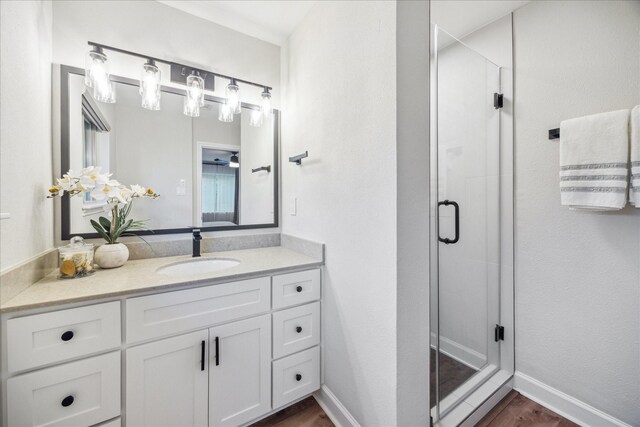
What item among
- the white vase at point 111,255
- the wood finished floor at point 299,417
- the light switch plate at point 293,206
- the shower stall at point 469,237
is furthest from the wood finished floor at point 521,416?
the white vase at point 111,255

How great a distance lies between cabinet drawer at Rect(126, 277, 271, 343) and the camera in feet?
3.57

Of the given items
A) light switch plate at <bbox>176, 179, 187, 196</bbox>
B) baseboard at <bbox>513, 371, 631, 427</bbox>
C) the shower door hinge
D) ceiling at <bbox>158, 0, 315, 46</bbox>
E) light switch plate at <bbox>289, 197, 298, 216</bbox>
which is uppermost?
ceiling at <bbox>158, 0, 315, 46</bbox>

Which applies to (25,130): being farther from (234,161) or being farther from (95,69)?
(234,161)

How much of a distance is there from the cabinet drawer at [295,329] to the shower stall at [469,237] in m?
0.64

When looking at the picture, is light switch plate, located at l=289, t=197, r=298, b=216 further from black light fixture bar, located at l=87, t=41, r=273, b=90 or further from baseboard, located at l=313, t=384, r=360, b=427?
baseboard, located at l=313, t=384, r=360, b=427

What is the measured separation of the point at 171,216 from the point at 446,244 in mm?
1698

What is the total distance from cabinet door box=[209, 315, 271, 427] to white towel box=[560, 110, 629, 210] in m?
1.69

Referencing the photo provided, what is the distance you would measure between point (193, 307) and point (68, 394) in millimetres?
489

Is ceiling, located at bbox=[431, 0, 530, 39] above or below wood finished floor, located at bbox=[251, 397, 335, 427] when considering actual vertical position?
above

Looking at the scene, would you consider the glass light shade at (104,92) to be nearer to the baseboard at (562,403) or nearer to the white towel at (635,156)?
the white towel at (635,156)

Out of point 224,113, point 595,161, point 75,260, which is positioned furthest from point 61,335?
point 595,161

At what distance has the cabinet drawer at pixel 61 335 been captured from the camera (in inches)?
35.1

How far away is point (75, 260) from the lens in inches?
47.3

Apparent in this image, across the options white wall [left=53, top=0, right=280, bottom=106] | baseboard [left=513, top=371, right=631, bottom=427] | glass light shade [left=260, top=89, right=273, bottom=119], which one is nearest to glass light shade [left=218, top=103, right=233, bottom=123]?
white wall [left=53, top=0, right=280, bottom=106]
